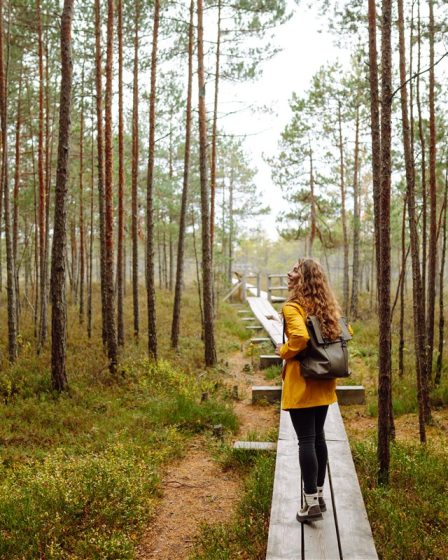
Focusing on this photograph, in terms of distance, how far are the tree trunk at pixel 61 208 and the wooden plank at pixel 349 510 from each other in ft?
17.8

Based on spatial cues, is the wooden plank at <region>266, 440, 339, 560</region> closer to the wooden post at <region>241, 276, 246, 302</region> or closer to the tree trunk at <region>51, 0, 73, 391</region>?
the tree trunk at <region>51, 0, 73, 391</region>

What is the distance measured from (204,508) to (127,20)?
12961 mm

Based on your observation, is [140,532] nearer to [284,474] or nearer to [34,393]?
[284,474]

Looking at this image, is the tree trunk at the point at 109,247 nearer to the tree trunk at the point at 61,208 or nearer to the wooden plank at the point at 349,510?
the tree trunk at the point at 61,208

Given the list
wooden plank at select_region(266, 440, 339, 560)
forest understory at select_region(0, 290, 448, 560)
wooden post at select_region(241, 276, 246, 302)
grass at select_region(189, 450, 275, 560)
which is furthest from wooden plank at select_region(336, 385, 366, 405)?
wooden post at select_region(241, 276, 246, 302)

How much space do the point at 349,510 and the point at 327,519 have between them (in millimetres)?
234

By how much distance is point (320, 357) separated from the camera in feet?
11.8

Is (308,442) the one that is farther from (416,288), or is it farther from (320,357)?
(416,288)

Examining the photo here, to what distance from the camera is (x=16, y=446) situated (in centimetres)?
628

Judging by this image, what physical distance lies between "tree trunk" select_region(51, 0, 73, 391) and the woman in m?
5.61

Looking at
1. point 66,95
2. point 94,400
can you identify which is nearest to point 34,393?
point 94,400

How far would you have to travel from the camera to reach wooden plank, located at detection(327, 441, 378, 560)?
3.36 m

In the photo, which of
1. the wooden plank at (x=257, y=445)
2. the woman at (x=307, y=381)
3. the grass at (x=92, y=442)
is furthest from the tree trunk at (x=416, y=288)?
the grass at (x=92, y=442)

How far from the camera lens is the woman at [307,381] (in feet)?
11.8
